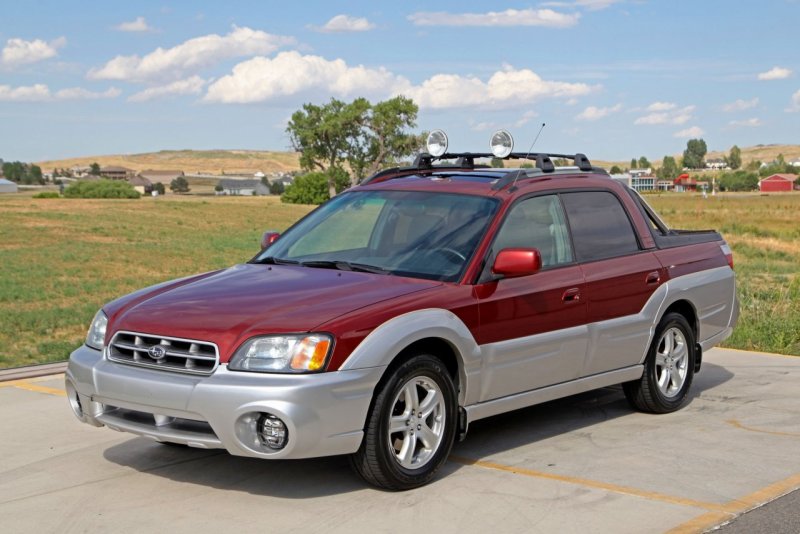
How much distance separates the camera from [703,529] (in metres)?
5.21

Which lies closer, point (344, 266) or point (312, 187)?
point (344, 266)

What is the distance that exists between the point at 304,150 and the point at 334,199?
3814 inches

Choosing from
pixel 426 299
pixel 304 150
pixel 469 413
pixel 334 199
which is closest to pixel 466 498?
pixel 469 413

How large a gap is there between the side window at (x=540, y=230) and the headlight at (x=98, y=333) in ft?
7.54

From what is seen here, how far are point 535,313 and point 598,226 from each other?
44.8 inches

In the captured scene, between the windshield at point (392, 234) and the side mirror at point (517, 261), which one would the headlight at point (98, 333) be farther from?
the side mirror at point (517, 261)

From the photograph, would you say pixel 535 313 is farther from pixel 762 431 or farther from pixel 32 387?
pixel 32 387

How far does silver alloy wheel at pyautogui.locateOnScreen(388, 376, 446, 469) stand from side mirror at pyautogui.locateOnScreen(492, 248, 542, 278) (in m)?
0.80

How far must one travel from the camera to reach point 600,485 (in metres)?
5.96

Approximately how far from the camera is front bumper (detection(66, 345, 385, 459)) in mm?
5309

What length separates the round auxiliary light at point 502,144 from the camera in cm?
759

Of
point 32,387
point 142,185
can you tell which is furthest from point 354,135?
point 32,387

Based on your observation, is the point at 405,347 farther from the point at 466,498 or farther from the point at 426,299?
the point at 466,498

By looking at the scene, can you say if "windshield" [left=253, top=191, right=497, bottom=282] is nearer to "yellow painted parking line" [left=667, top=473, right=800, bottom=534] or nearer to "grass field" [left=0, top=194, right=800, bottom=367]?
"yellow painted parking line" [left=667, top=473, right=800, bottom=534]
